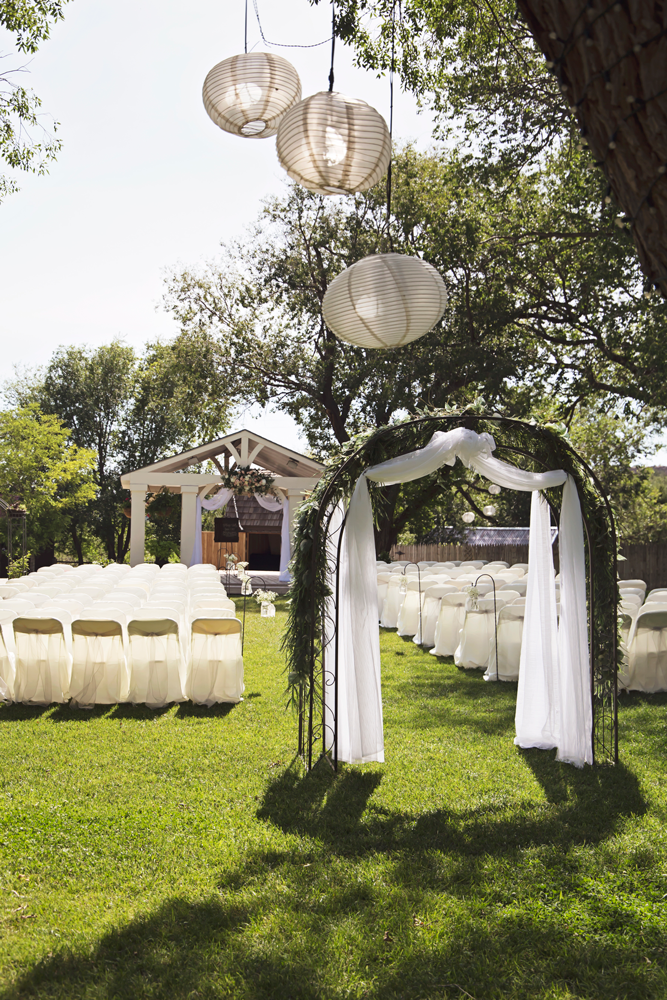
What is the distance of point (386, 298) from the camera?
497 centimetres

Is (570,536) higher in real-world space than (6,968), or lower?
higher

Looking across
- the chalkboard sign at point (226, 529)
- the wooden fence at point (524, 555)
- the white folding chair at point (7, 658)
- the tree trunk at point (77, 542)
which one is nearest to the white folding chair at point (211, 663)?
the white folding chair at point (7, 658)

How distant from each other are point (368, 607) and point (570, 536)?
1748 mm

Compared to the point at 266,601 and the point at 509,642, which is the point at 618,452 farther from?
the point at 266,601

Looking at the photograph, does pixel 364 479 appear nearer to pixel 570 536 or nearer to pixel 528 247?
pixel 570 536

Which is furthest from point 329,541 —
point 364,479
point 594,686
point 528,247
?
point 528,247

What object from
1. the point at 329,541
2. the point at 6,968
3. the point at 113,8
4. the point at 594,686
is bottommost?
the point at 6,968

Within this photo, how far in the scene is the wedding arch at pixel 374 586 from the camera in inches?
232

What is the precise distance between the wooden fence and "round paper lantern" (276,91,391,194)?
11.8 meters

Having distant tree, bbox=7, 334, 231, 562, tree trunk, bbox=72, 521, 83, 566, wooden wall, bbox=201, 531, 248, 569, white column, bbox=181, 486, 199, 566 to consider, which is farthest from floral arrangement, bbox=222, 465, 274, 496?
tree trunk, bbox=72, 521, 83, 566

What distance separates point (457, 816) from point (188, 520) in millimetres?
17802

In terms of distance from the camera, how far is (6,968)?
3.28 metres

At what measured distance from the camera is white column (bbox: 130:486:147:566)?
21469 millimetres

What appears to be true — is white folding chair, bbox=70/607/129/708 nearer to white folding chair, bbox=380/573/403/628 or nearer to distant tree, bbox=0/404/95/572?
white folding chair, bbox=380/573/403/628
